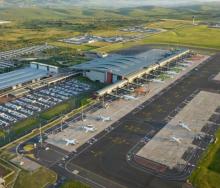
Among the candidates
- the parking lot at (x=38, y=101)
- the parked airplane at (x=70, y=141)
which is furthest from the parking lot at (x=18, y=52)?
the parked airplane at (x=70, y=141)

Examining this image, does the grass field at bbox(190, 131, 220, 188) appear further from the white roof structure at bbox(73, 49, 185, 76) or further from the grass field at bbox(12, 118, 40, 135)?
the white roof structure at bbox(73, 49, 185, 76)

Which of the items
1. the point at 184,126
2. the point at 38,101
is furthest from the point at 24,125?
the point at 184,126

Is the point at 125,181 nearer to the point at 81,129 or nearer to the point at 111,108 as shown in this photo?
the point at 81,129

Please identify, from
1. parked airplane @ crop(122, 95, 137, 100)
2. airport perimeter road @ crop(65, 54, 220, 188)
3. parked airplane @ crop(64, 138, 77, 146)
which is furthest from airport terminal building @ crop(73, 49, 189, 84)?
parked airplane @ crop(64, 138, 77, 146)

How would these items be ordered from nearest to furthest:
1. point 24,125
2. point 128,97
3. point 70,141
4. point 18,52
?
point 70,141
point 24,125
point 128,97
point 18,52

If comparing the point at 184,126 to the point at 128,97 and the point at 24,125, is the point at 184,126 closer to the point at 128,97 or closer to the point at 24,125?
the point at 128,97

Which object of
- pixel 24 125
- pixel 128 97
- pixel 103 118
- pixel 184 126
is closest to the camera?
pixel 184 126

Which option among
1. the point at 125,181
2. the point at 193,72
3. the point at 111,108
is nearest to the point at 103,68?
the point at 111,108
